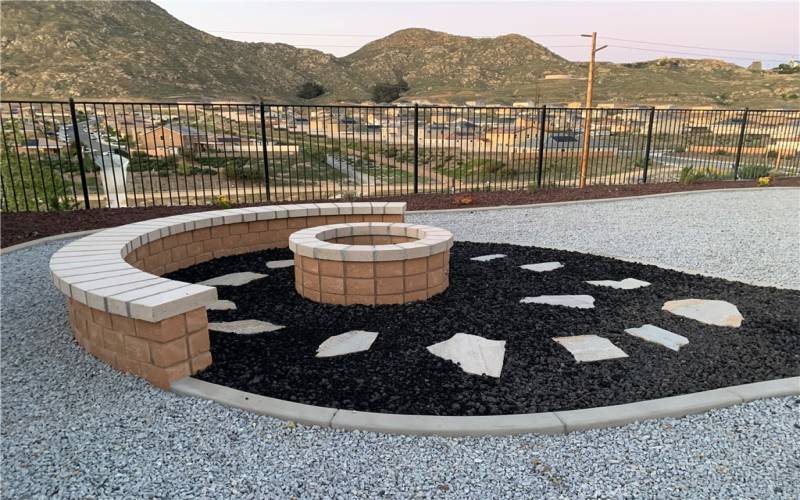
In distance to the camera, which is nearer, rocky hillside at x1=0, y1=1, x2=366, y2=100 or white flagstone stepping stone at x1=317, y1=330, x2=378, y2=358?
white flagstone stepping stone at x1=317, y1=330, x2=378, y2=358

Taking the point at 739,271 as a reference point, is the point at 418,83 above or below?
above

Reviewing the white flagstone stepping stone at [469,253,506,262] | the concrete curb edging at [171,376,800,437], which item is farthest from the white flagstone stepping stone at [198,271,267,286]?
the white flagstone stepping stone at [469,253,506,262]

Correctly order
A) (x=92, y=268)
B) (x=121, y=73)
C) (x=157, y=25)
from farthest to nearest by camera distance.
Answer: (x=157, y=25) → (x=121, y=73) → (x=92, y=268)

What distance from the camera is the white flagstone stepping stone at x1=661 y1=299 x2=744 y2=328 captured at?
3.65 metres

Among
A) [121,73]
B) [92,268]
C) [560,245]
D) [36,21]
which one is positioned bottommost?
[560,245]

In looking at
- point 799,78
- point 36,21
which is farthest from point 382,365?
point 799,78

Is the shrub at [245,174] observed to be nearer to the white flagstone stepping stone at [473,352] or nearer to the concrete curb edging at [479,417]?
the white flagstone stepping stone at [473,352]

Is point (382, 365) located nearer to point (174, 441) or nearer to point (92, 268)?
point (174, 441)

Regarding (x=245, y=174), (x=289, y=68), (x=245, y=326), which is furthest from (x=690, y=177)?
(x=289, y=68)

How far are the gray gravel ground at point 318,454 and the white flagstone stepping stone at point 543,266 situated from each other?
2548 mm

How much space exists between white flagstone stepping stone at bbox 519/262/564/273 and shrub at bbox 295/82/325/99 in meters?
58.2

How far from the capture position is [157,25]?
53875 millimetres

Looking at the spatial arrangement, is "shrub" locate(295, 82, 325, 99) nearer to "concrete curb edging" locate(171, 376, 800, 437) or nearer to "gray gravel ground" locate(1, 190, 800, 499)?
"gray gravel ground" locate(1, 190, 800, 499)

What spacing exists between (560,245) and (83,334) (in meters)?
5.32
